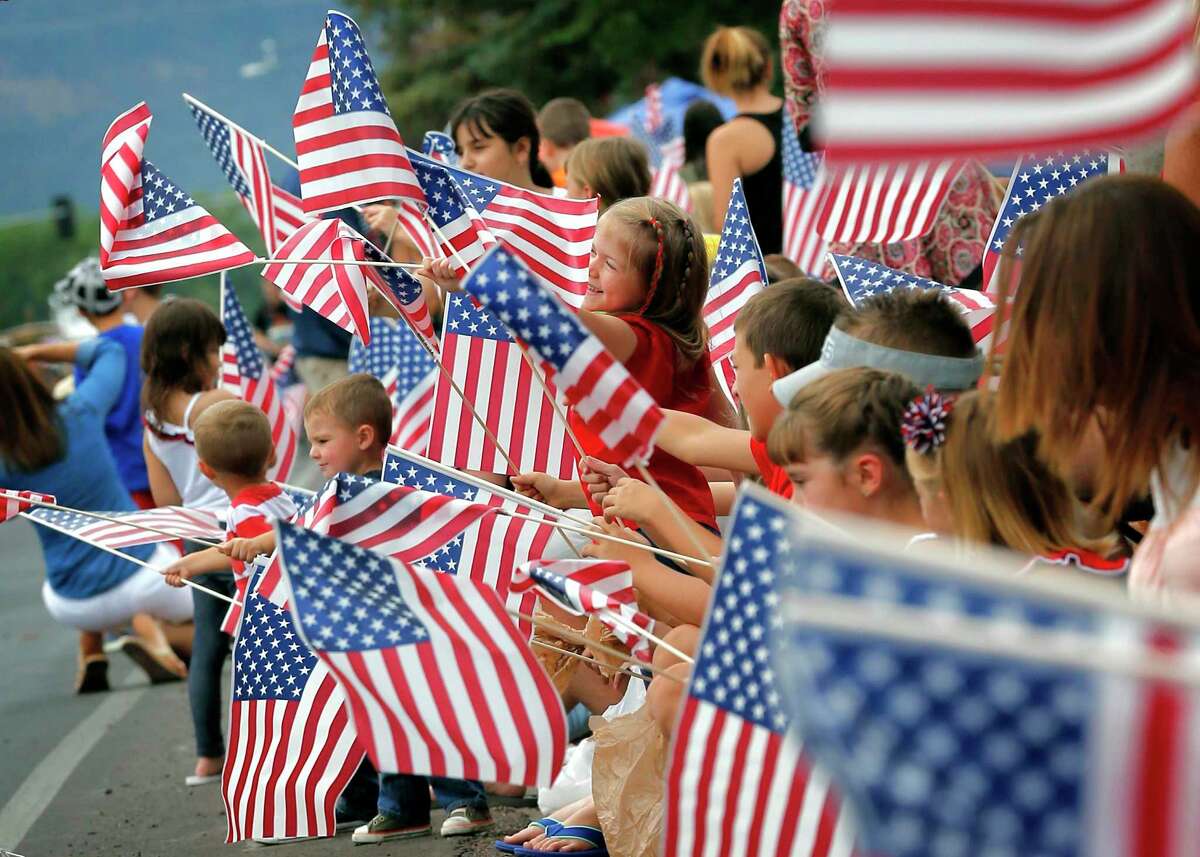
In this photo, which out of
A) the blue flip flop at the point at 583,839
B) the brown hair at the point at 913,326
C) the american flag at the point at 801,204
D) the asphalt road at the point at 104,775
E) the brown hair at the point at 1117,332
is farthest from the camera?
the american flag at the point at 801,204

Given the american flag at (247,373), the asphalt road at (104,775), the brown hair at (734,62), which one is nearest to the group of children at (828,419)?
the asphalt road at (104,775)

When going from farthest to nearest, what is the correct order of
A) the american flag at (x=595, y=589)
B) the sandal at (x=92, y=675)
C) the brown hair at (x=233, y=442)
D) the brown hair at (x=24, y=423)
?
the sandal at (x=92, y=675) < the brown hair at (x=24, y=423) < the brown hair at (x=233, y=442) < the american flag at (x=595, y=589)

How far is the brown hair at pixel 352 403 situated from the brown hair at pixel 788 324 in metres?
1.79

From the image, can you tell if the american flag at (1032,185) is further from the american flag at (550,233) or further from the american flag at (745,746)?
the american flag at (745,746)

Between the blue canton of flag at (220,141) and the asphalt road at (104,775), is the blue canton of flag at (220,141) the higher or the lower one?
the higher one

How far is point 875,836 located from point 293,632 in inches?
132

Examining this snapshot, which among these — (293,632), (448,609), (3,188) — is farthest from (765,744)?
(3,188)

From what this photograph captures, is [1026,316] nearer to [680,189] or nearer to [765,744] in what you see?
[765,744]

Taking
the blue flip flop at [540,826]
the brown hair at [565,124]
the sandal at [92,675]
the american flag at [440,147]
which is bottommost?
the sandal at [92,675]

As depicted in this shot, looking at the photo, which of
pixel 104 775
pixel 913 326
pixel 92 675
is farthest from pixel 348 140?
pixel 92 675

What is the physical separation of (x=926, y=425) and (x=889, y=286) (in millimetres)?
1942

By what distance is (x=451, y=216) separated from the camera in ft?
17.7

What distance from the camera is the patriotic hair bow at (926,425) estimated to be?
3.52 metres

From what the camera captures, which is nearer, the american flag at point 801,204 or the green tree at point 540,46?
the american flag at point 801,204
